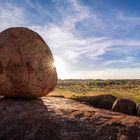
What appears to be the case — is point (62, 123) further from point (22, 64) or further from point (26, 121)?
point (22, 64)

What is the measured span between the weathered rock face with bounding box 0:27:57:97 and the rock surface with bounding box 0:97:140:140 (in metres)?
0.91

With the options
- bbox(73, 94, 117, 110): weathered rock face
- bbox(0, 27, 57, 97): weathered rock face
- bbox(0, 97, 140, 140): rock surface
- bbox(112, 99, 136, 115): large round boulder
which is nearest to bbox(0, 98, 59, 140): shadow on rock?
bbox(0, 97, 140, 140): rock surface

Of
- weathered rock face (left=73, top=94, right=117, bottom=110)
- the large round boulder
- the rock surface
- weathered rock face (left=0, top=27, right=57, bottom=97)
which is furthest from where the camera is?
weathered rock face (left=73, top=94, right=117, bottom=110)

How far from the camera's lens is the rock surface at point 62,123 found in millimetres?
9617

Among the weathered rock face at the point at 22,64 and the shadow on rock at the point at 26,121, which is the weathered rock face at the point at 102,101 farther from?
the shadow on rock at the point at 26,121

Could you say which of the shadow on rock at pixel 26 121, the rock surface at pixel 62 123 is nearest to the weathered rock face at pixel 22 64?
the shadow on rock at pixel 26 121

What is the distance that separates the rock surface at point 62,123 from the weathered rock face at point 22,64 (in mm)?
910

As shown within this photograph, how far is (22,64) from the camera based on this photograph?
41.8ft

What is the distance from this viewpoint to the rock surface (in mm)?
9617

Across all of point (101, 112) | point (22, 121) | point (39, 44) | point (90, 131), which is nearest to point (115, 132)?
point (90, 131)

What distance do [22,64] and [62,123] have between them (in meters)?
3.47

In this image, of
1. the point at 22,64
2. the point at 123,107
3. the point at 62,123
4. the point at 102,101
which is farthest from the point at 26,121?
the point at 102,101

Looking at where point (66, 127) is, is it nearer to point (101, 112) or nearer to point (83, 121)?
point (83, 121)

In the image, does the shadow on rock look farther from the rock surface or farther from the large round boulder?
the large round boulder
